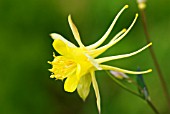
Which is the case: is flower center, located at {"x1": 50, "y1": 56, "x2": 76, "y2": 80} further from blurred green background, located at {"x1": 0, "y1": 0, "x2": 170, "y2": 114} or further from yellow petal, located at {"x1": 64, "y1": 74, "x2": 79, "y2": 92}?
blurred green background, located at {"x1": 0, "y1": 0, "x2": 170, "y2": 114}

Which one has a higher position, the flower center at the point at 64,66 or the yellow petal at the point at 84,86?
the flower center at the point at 64,66

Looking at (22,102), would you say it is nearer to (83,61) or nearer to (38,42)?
(38,42)

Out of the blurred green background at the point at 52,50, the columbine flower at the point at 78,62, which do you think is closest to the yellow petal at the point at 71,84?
the columbine flower at the point at 78,62

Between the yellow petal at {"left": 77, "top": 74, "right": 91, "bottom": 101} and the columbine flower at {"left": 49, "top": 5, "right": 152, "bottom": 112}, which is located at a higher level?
the columbine flower at {"left": 49, "top": 5, "right": 152, "bottom": 112}

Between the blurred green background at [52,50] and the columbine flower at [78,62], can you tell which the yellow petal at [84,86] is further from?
the blurred green background at [52,50]

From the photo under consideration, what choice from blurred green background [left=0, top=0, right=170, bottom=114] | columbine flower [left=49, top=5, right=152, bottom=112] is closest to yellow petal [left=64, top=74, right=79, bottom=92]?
columbine flower [left=49, top=5, right=152, bottom=112]

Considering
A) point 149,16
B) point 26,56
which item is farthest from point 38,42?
point 149,16
